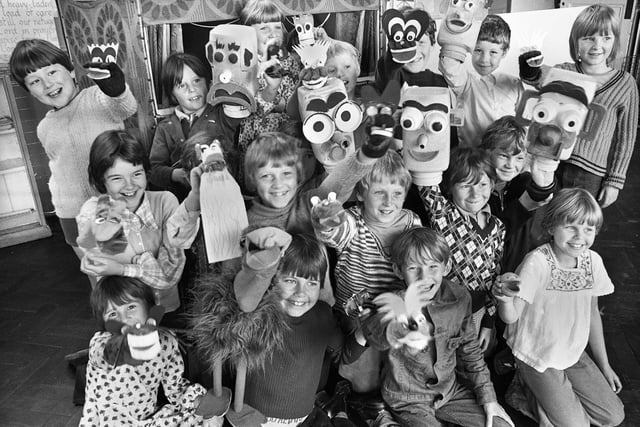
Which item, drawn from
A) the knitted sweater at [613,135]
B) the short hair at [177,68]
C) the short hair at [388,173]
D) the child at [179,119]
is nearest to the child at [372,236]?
the short hair at [388,173]

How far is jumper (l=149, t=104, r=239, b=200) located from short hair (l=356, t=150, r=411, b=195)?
0.55m

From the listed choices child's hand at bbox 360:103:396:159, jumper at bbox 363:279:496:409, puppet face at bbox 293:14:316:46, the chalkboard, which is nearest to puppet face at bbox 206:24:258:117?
puppet face at bbox 293:14:316:46

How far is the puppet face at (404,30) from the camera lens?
206 centimetres

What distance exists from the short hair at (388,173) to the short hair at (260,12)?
889 mm

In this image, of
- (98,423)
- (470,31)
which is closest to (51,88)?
(98,423)

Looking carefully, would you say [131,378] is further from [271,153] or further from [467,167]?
[467,167]

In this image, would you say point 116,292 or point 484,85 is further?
point 484,85

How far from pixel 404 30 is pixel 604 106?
39.6 inches

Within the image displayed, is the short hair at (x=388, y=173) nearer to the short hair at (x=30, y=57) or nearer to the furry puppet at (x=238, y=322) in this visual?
the furry puppet at (x=238, y=322)

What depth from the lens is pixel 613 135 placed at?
245 cm

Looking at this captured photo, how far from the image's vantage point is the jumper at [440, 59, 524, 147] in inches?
93.8

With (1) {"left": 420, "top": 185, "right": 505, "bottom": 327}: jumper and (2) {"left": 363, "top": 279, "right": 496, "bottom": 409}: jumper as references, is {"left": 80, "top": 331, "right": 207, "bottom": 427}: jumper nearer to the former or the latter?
(2) {"left": 363, "top": 279, "right": 496, "bottom": 409}: jumper

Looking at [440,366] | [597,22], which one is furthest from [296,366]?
[597,22]

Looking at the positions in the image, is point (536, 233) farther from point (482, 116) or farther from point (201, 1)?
point (201, 1)
